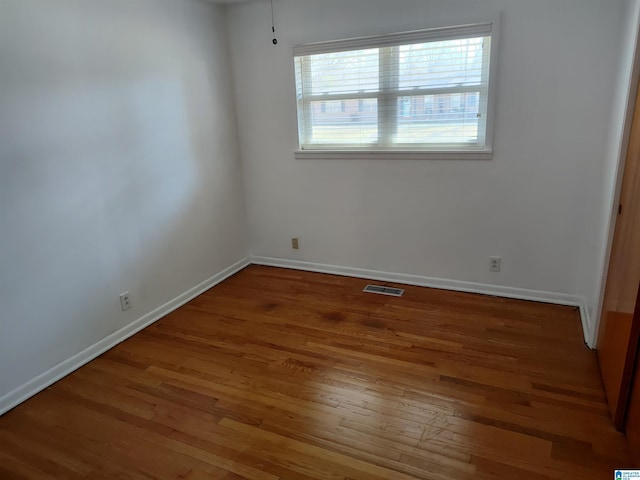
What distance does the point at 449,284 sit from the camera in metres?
3.49

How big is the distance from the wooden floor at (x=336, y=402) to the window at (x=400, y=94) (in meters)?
1.31

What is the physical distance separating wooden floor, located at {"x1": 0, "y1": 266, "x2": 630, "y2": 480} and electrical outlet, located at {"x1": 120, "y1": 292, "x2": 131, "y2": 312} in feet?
0.78

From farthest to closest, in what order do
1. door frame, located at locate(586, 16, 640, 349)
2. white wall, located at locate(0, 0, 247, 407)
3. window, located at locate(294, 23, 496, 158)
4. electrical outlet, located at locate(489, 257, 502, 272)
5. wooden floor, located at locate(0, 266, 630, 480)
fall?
electrical outlet, located at locate(489, 257, 502, 272)
window, located at locate(294, 23, 496, 158)
white wall, located at locate(0, 0, 247, 407)
door frame, located at locate(586, 16, 640, 349)
wooden floor, located at locate(0, 266, 630, 480)

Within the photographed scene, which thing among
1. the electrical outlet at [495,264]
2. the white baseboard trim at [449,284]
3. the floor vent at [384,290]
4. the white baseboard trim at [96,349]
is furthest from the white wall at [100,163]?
the electrical outlet at [495,264]

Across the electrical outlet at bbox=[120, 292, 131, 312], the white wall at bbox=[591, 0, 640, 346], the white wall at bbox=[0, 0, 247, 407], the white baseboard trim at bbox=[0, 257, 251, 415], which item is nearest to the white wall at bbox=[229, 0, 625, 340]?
the white wall at bbox=[591, 0, 640, 346]

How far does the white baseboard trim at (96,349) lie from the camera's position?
7.57 feet

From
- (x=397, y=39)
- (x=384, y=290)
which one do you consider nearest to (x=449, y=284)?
(x=384, y=290)

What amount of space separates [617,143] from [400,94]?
4.99 ft

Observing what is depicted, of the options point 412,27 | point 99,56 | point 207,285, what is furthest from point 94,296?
point 412,27

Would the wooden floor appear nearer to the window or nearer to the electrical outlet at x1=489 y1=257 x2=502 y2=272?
the electrical outlet at x1=489 y1=257 x2=502 y2=272

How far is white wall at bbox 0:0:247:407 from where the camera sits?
2.25 metres

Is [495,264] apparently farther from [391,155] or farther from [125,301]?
[125,301]

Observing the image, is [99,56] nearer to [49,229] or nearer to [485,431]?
[49,229]

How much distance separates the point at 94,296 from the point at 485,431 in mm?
2464
